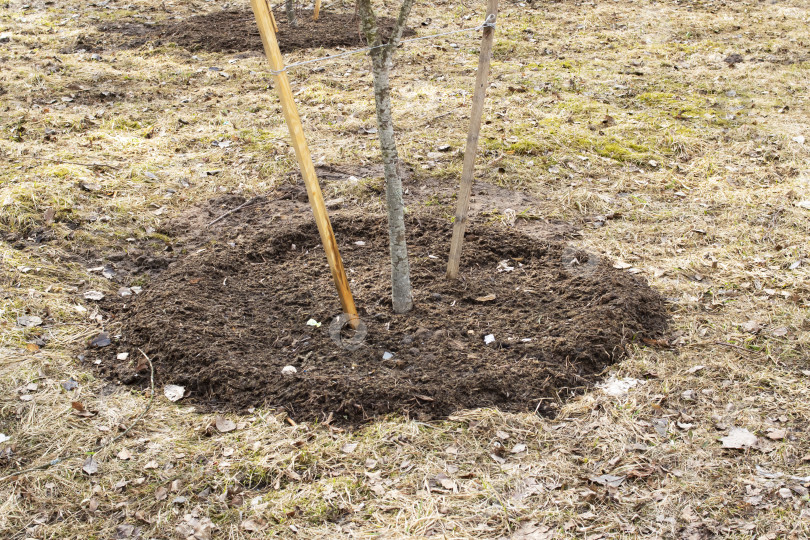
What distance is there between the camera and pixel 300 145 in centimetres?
310

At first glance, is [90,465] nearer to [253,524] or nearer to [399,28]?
[253,524]

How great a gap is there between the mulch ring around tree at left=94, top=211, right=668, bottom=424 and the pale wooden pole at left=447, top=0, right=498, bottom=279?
234 millimetres

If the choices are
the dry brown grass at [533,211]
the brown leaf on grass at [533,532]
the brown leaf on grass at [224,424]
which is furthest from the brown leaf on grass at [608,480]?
the brown leaf on grass at [224,424]

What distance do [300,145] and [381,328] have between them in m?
1.22

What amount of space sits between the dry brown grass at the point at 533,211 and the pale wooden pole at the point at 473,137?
1.14 metres

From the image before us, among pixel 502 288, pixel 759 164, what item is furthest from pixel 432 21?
pixel 502 288

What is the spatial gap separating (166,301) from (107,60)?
5.67m

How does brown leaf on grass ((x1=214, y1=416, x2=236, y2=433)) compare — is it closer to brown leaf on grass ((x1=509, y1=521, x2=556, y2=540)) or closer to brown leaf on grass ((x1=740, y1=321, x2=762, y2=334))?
brown leaf on grass ((x1=509, y1=521, x2=556, y2=540))

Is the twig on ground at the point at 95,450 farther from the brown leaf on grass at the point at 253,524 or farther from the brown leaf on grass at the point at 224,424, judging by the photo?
the brown leaf on grass at the point at 253,524

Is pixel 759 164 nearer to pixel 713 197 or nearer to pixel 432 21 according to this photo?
pixel 713 197

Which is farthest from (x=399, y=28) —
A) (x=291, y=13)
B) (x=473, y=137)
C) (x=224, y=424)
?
(x=291, y=13)

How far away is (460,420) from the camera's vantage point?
3.16m

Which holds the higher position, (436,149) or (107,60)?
(107,60)

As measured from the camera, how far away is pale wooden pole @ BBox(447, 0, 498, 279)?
3482mm
